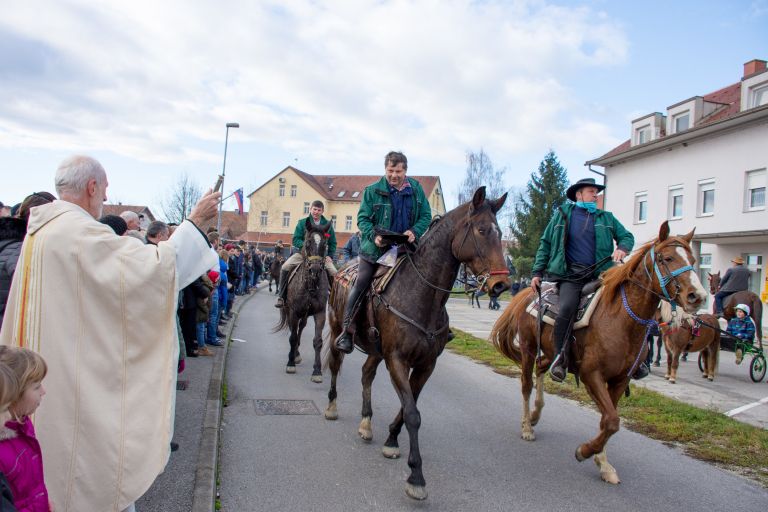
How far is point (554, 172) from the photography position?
153ft

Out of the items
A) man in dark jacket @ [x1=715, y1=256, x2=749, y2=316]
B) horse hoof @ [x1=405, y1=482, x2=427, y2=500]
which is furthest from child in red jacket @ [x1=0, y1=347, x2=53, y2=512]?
man in dark jacket @ [x1=715, y1=256, x2=749, y2=316]

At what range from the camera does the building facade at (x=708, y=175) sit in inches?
899

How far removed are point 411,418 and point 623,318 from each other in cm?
230

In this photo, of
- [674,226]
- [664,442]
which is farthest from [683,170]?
[664,442]

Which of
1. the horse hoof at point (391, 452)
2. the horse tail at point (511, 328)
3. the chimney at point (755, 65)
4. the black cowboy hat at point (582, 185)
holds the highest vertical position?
the chimney at point (755, 65)

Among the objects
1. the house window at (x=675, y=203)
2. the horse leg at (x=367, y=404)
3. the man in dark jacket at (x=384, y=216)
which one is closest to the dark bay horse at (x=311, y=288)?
the horse leg at (x=367, y=404)

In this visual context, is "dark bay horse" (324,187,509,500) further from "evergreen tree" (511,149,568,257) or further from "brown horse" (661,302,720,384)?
"evergreen tree" (511,149,568,257)

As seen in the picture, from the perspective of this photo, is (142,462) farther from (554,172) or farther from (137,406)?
(554,172)

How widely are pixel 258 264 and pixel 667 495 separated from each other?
86.8ft

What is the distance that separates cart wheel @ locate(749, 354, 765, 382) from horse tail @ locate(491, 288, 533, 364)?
21.9ft

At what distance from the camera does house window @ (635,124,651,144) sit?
102 ft

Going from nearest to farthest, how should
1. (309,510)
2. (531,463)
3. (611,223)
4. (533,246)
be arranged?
(309,510), (531,463), (611,223), (533,246)

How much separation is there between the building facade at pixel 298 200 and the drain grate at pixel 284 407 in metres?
61.6

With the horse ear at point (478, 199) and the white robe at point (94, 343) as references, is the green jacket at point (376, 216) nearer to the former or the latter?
the horse ear at point (478, 199)
